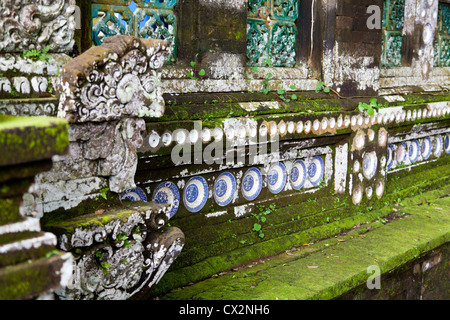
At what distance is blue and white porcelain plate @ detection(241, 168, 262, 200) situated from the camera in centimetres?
397

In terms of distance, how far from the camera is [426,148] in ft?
20.7

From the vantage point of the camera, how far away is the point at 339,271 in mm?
3695

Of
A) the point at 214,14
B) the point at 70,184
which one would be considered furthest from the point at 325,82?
the point at 70,184

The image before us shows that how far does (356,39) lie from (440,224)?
2.01 meters

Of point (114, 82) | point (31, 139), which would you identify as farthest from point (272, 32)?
point (31, 139)

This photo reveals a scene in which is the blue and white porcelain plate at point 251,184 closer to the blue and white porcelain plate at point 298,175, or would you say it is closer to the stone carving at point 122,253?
the blue and white porcelain plate at point 298,175

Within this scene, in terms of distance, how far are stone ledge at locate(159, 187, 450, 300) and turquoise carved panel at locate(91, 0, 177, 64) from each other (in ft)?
5.31

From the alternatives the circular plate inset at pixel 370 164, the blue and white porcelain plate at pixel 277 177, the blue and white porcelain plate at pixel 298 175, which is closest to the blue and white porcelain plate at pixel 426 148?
the circular plate inset at pixel 370 164

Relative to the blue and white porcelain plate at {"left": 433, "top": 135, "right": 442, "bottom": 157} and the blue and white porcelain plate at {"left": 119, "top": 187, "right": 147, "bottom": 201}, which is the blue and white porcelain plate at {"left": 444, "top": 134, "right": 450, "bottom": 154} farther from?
the blue and white porcelain plate at {"left": 119, "top": 187, "right": 147, "bottom": 201}

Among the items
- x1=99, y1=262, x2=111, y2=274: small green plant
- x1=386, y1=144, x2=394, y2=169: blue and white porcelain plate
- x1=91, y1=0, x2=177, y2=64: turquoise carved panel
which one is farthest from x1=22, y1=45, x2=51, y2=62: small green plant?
x1=386, y1=144, x2=394, y2=169: blue and white porcelain plate

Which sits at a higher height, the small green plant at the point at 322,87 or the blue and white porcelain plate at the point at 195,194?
the small green plant at the point at 322,87

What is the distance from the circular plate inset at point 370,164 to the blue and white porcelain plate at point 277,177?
114 centimetres

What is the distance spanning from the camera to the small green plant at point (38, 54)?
102 inches
